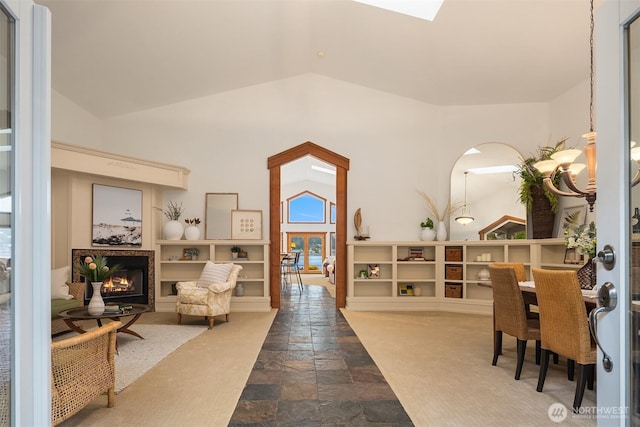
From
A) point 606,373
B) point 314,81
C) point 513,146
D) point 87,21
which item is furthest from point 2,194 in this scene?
point 513,146

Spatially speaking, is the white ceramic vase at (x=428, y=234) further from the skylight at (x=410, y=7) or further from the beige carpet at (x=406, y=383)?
the skylight at (x=410, y=7)

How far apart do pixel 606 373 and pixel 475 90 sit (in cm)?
579

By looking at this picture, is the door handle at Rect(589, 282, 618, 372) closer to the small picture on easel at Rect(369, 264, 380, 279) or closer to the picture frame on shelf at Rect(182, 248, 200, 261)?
the small picture on easel at Rect(369, 264, 380, 279)

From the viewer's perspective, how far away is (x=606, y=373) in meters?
1.23

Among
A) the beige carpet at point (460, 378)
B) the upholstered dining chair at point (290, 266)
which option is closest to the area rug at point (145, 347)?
the beige carpet at point (460, 378)

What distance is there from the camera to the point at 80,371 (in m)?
2.38

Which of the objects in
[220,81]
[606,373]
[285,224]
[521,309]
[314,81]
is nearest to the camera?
[606,373]

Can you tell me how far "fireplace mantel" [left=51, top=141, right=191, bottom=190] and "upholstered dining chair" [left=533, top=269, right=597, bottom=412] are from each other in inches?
208

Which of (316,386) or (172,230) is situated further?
(172,230)

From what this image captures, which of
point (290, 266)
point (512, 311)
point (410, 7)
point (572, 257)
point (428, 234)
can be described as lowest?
point (290, 266)

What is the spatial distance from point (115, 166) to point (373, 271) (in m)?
4.31

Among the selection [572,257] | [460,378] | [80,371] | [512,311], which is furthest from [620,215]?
[572,257]

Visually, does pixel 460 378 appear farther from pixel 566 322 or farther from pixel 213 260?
pixel 213 260

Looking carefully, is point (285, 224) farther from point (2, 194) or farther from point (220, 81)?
point (2, 194)
